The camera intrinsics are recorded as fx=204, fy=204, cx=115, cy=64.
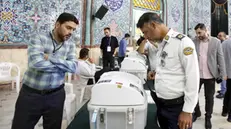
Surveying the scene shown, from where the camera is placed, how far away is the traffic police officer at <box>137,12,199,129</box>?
1.23 metres

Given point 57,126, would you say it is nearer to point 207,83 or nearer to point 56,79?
point 56,79

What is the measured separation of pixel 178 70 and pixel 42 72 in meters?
0.90

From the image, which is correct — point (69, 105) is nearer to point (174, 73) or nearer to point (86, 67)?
point (86, 67)

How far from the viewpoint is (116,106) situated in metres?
1.36

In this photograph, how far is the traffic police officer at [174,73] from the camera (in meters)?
1.23

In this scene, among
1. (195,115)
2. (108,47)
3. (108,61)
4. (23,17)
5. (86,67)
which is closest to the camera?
(195,115)

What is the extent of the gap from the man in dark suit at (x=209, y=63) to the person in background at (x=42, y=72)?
1750 mm

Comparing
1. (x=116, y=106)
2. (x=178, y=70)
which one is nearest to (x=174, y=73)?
(x=178, y=70)

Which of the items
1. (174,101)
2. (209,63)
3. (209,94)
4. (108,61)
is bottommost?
(209,94)

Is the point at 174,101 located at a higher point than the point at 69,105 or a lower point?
higher

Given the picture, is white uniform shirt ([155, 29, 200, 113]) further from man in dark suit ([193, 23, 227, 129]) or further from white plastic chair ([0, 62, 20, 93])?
white plastic chair ([0, 62, 20, 93])

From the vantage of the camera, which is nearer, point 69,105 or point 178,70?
point 178,70

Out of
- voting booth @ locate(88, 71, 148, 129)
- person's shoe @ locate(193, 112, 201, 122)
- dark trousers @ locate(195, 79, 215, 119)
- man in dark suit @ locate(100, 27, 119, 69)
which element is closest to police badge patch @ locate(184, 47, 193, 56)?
voting booth @ locate(88, 71, 148, 129)

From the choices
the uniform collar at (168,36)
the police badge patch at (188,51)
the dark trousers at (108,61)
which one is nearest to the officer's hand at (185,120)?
the police badge patch at (188,51)
